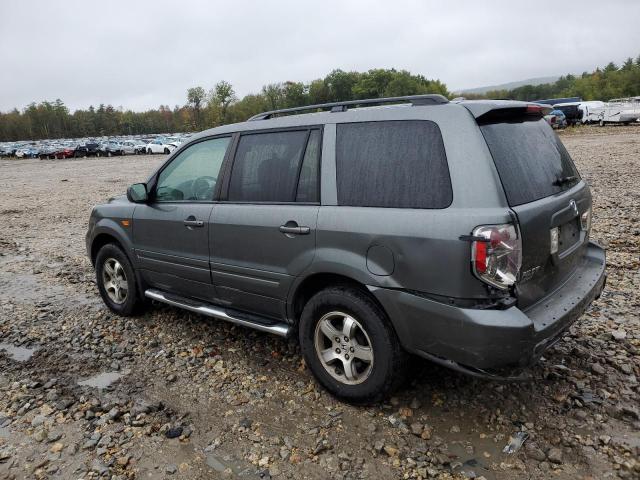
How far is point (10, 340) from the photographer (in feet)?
15.6

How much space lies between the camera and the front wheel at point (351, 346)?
2.99m

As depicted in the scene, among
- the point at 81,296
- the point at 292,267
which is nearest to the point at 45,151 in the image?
the point at 81,296

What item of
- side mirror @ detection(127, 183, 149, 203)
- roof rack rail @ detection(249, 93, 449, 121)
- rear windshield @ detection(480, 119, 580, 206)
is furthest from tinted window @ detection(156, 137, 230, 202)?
rear windshield @ detection(480, 119, 580, 206)

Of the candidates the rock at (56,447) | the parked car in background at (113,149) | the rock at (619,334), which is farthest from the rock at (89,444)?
the parked car in background at (113,149)

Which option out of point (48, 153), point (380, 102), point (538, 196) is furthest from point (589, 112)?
point (48, 153)

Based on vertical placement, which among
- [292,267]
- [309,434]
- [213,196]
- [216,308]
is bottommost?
[309,434]

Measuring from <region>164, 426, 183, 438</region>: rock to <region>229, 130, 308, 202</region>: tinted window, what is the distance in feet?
5.45

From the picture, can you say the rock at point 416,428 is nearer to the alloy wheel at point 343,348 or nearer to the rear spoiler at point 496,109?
the alloy wheel at point 343,348

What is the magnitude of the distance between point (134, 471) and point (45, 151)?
5599 cm

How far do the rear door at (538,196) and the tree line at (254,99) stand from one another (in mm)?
88041

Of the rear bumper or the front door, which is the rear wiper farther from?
the front door

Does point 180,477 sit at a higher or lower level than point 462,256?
lower

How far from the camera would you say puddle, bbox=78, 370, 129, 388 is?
3785 millimetres

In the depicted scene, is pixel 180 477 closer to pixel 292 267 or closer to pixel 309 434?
pixel 309 434
